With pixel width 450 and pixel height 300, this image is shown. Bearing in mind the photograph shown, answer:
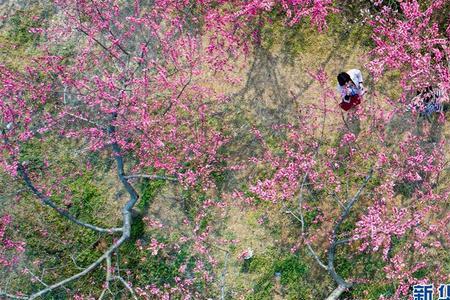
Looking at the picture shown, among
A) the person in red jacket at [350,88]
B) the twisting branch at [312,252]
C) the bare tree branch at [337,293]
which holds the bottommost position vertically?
the bare tree branch at [337,293]

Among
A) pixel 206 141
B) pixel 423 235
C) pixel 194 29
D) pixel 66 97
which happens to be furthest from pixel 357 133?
pixel 66 97

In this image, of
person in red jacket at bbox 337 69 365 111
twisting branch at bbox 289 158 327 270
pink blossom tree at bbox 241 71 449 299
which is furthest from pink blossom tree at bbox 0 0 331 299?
twisting branch at bbox 289 158 327 270

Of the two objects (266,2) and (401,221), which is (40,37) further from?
(401,221)

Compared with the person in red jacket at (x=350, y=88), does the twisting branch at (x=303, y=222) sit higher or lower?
lower

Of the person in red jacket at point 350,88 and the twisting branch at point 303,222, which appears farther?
the person in red jacket at point 350,88

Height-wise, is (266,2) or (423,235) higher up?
(266,2)

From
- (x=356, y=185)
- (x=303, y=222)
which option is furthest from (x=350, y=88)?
(x=303, y=222)

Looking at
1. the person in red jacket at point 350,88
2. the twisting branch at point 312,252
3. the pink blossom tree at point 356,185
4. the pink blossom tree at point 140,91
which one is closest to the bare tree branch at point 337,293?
the pink blossom tree at point 356,185

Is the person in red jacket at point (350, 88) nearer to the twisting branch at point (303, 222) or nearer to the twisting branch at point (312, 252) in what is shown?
the twisting branch at point (303, 222)

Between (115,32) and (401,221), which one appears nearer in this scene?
(401,221)
